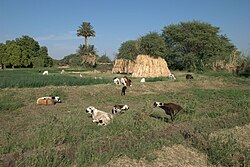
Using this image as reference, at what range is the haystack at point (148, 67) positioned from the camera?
28.9 metres

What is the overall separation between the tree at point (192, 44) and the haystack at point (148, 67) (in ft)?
36.3

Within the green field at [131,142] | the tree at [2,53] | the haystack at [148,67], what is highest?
the tree at [2,53]

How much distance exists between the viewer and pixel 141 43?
33.6m

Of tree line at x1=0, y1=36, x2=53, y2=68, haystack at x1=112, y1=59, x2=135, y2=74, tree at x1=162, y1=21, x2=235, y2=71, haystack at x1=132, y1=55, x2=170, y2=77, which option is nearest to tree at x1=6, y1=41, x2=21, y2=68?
tree line at x1=0, y1=36, x2=53, y2=68

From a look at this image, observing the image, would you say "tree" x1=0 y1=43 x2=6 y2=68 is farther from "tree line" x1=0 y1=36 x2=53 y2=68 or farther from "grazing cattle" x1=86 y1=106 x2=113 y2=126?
"grazing cattle" x1=86 y1=106 x2=113 y2=126

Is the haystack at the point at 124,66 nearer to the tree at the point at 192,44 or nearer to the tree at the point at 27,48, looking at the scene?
the tree at the point at 192,44

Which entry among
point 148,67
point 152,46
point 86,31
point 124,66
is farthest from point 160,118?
point 86,31

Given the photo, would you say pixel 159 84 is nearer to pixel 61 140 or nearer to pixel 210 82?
pixel 210 82

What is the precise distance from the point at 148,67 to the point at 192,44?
16180 mm

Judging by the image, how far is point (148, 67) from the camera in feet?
95.5

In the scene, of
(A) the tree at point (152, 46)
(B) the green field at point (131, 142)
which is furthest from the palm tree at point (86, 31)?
(B) the green field at point (131, 142)

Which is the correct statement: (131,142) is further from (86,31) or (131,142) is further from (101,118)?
(86,31)

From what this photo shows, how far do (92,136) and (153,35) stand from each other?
30.4 m

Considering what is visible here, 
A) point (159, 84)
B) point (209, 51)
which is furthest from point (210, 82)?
point (209, 51)
